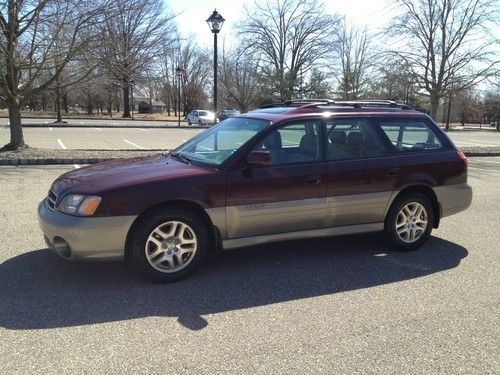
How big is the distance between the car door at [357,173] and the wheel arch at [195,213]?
1.23 meters

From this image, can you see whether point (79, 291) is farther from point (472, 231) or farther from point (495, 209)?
point (495, 209)

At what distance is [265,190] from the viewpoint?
455 cm

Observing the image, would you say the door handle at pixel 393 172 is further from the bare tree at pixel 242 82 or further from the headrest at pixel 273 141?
the bare tree at pixel 242 82

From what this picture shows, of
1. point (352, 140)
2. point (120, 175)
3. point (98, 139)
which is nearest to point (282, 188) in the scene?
point (352, 140)

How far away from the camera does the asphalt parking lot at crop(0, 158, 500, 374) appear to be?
301 cm

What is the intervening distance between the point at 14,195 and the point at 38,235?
2.95 m

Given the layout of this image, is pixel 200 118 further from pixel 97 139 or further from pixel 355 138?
pixel 355 138

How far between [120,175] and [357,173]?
242 cm

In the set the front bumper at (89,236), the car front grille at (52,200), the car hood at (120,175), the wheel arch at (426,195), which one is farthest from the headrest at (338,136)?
the car front grille at (52,200)

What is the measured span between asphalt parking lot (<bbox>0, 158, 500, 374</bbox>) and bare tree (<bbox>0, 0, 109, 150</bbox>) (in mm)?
8833

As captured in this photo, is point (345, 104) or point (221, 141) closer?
point (221, 141)

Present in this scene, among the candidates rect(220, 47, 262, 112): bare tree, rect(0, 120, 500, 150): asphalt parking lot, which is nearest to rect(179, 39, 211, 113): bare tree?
rect(220, 47, 262, 112): bare tree

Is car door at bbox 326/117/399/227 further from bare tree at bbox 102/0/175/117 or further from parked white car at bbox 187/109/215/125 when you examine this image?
parked white car at bbox 187/109/215/125

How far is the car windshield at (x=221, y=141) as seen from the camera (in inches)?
187
